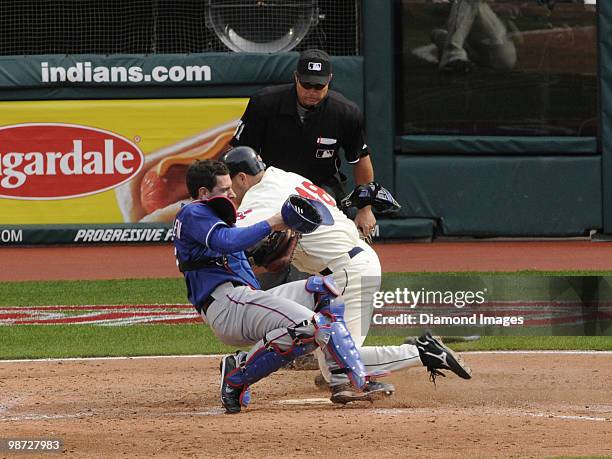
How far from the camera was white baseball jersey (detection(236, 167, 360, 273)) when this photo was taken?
6.53 metres

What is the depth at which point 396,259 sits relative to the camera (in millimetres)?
13461

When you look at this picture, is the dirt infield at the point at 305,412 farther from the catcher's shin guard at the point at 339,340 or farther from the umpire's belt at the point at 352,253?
the umpire's belt at the point at 352,253

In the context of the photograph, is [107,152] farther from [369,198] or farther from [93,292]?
[369,198]

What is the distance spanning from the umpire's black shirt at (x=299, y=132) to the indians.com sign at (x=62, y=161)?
6.65m

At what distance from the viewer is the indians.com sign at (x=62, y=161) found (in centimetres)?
1457

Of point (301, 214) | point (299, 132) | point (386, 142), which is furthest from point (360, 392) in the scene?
point (386, 142)

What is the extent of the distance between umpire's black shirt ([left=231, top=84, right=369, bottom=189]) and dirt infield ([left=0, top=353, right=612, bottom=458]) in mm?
1384

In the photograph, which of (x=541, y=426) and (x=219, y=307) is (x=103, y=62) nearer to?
(x=219, y=307)

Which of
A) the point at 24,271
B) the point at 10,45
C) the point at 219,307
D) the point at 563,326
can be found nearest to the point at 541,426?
the point at 219,307

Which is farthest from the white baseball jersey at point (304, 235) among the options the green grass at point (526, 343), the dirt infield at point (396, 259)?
the dirt infield at point (396, 259)

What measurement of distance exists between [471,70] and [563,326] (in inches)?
245

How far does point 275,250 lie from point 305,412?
2.84 feet
